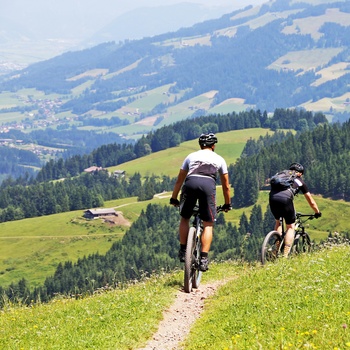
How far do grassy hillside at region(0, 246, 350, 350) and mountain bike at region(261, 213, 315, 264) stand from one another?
127 centimetres

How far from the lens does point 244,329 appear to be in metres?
11.9

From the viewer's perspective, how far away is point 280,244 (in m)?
20.6

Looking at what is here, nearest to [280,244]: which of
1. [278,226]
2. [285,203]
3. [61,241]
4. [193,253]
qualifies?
[278,226]

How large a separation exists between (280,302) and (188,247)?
436cm

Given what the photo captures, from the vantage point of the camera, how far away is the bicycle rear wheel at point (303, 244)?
21344mm

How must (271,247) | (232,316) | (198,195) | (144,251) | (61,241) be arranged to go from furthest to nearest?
(61,241) < (144,251) < (271,247) < (198,195) < (232,316)

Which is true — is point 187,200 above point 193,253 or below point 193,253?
above

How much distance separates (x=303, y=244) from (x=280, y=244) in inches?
62.9

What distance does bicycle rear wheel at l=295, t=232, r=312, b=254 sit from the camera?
21.3 meters

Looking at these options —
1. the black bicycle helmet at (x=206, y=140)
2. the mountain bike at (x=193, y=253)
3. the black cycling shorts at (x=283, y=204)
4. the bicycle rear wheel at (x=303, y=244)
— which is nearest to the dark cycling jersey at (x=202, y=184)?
the black bicycle helmet at (x=206, y=140)

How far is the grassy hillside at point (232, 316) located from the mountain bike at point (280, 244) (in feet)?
4.16

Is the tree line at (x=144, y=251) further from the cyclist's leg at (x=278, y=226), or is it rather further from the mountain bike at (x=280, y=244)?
the cyclist's leg at (x=278, y=226)

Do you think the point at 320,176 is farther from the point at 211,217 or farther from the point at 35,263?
the point at 211,217

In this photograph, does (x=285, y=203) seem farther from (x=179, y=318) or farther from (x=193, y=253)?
(x=179, y=318)
